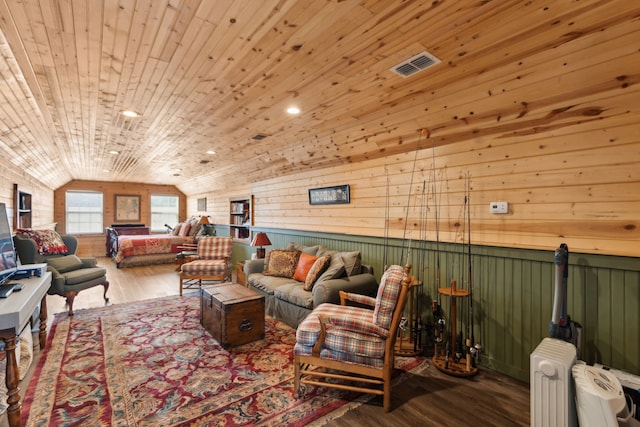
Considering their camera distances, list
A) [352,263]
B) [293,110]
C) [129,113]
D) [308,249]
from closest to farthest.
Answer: [293,110]
[129,113]
[352,263]
[308,249]

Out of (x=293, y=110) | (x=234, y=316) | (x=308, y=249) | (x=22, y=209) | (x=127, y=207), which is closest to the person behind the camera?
(x=234, y=316)

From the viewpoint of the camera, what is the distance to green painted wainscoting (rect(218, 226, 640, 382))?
1999 millimetres

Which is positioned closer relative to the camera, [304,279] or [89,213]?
[304,279]

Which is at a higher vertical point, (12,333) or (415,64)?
(415,64)

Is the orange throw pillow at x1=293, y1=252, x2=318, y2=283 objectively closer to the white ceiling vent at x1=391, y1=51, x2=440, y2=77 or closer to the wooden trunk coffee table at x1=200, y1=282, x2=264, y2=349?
the wooden trunk coffee table at x1=200, y1=282, x2=264, y2=349

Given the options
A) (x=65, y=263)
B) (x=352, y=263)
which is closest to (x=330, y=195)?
(x=352, y=263)

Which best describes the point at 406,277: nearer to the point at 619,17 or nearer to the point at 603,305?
the point at 603,305

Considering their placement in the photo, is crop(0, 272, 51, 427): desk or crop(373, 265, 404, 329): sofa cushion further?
crop(373, 265, 404, 329): sofa cushion

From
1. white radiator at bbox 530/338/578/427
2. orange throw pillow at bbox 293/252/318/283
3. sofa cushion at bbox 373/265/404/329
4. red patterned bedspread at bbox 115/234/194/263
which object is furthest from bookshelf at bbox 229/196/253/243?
white radiator at bbox 530/338/578/427

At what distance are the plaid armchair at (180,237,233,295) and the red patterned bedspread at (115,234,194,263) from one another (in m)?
2.48

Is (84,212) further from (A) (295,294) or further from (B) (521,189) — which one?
(B) (521,189)

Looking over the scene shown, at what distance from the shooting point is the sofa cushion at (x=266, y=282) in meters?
3.84

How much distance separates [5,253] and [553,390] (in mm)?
4150

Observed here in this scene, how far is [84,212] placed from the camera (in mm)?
9258
